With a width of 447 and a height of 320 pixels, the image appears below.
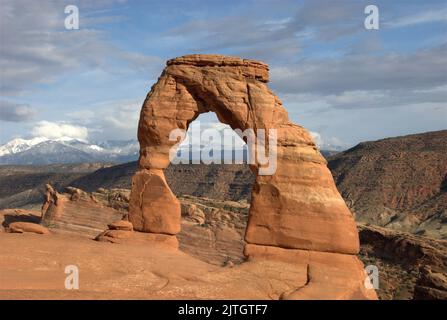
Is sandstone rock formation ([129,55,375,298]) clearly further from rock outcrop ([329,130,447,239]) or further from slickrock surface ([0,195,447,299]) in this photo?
rock outcrop ([329,130,447,239])

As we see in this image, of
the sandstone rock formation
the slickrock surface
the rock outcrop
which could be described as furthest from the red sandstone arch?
the rock outcrop

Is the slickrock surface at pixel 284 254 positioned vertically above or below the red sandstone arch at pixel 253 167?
below

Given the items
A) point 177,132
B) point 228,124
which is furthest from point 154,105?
point 228,124

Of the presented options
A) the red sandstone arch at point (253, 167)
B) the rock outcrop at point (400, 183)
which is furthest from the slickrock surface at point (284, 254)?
the rock outcrop at point (400, 183)

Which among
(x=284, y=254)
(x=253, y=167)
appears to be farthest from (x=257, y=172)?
(x=284, y=254)

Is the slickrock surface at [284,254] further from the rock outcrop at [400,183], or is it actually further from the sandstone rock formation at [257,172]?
the rock outcrop at [400,183]

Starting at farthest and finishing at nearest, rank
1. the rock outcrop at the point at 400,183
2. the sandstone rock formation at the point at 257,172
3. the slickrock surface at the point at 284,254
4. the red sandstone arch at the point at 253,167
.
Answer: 1. the rock outcrop at the point at 400,183
2. the red sandstone arch at the point at 253,167
3. the sandstone rock formation at the point at 257,172
4. the slickrock surface at the point at 284,254

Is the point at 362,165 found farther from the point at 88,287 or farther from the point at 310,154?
the point at 88,287
